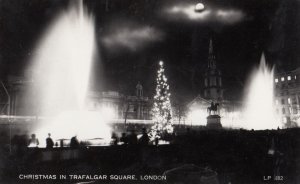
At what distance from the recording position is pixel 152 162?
17.9m

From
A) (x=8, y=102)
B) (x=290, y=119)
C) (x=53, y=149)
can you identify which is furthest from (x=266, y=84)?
(x=53, y=149)

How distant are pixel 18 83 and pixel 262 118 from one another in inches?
3035

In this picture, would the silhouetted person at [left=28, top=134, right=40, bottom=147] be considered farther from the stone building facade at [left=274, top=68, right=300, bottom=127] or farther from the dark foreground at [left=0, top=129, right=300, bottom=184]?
the stone building facade at [left=274, top=68, right=300, bottom=127]

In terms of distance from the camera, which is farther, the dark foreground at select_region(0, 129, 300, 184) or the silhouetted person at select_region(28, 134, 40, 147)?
the silhouetted person at select_region(28, 134, 40, 147)

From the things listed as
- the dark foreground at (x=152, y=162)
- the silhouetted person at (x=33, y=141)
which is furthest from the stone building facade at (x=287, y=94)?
the silhouetted person at (x=33, y=141)

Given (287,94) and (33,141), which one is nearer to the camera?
(33,141)

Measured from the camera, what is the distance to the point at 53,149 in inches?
642

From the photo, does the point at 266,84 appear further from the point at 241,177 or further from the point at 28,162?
the point at 28,162

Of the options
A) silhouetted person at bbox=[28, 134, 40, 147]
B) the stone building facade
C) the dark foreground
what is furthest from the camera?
the stone building facade

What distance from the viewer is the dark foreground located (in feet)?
46.3

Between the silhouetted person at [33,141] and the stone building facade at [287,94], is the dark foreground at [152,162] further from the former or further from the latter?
the stone building facade at [287,94]

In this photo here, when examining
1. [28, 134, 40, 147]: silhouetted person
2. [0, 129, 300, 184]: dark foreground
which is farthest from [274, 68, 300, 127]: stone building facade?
[28, 134, 40, 147]: silhouetted person

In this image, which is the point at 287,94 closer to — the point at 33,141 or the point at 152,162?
the point at 152,162

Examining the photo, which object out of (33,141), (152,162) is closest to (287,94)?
(152,162)
